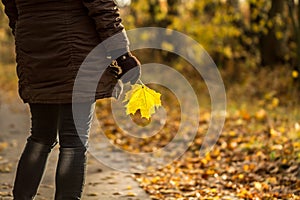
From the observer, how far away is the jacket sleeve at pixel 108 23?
3467mm

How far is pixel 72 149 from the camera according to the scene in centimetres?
364

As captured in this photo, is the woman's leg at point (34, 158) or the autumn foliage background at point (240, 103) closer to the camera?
the woman's leg at point (34, 158)

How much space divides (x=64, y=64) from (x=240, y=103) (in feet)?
27.6

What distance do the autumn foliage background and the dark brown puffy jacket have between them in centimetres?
200

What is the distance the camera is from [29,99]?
3.63 m

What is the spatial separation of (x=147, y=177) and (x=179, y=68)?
10.3 m

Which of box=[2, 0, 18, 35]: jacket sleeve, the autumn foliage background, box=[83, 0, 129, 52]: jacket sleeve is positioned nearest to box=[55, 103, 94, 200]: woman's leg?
box=[83, 0, 129, 52]: jacket sleeve

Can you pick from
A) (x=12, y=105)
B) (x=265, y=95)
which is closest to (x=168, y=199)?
(x=265, y=95)

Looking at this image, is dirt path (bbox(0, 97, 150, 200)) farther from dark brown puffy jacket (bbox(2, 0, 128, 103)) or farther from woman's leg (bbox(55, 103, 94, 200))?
dark brown puffy jacket (bbox(2, 0, 128, 103))

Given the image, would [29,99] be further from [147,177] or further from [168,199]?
[147,177]

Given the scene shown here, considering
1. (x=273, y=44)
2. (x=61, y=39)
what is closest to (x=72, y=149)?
(x=61, y=39)

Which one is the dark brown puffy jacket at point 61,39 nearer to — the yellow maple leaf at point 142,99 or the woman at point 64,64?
the woman at point 64,64

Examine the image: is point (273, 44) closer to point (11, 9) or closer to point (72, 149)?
point (11, 9)

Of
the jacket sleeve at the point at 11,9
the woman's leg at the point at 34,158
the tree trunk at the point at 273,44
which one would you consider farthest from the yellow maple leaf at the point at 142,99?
the tree trunk at the point at 273,44
